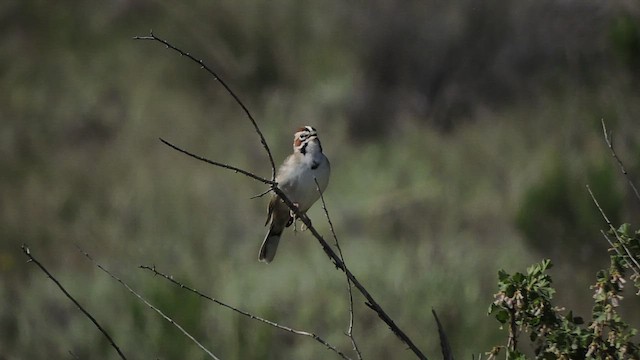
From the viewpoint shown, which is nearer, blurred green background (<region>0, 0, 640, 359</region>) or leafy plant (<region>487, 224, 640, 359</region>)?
→ leafy plant (<region>487, 224, 640, 359</region>)

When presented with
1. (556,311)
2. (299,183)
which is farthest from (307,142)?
(556,311)

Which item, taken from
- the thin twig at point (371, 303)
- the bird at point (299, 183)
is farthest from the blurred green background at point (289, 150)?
the thin twig at point (371, 303)

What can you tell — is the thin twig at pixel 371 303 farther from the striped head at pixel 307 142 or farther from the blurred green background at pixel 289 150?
the blurred green background at pixel 289 150

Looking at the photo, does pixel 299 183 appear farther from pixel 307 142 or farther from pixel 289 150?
pixel 289 150

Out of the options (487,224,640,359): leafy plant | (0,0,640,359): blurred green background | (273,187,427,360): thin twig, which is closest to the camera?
(273,187,427,360): thin twig

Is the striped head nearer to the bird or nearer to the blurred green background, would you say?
the bird

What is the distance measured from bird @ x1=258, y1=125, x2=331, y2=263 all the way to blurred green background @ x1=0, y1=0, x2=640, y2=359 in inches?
154

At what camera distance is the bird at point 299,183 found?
5.46m

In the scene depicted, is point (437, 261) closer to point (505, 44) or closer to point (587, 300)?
point (587, 300)

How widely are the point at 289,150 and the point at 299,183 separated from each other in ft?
30.7

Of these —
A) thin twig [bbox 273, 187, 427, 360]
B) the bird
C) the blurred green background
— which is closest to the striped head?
the bird

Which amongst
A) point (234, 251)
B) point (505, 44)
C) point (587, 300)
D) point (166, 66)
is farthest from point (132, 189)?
point (587, 300)

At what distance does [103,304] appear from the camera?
453 inches

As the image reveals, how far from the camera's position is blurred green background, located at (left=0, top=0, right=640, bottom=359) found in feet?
36.1
